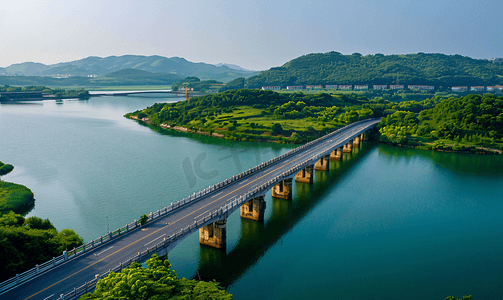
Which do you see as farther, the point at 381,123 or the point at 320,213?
the point at 381,123

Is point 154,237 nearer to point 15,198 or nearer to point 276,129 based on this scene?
point 15,198

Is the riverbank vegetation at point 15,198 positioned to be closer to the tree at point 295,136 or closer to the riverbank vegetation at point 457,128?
the tree at point 295,136

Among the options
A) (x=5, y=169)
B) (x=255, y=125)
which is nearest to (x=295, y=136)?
(x=255, y=125)

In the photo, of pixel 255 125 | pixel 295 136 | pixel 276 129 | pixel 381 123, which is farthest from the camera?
pixel 381 123

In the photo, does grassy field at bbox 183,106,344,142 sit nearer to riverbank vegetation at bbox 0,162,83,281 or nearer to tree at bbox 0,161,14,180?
tree at bbox 0,161,14,180

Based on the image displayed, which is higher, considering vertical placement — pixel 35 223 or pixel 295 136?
pixel 295 136

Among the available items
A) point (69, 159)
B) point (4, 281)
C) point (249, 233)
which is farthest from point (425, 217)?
point (69, 159)

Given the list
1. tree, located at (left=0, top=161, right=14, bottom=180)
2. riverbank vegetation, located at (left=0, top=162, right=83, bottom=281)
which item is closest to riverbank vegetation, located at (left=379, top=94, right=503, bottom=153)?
riverbank vegetation, located at (left=0, top=162, right=83, bottom=281)
